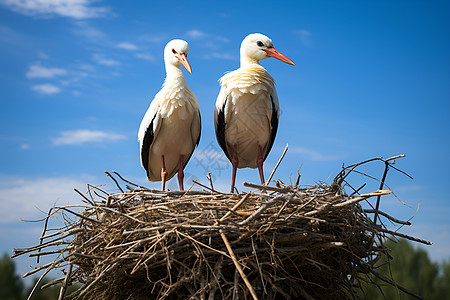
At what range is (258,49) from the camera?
4.28 m

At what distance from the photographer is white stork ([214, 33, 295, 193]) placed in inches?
158

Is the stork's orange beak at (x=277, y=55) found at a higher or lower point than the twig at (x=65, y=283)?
higher

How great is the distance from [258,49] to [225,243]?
2.42 metres

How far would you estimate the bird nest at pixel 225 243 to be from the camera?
8.29ft

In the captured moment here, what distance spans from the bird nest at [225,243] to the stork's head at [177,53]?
1547 mm

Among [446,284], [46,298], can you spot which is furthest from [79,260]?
[446,284]

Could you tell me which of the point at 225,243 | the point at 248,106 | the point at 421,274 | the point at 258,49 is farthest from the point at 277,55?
the point at 421,274

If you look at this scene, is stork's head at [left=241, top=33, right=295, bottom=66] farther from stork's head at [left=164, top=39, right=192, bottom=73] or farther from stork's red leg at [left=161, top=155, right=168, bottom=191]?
stork's red leg at [left=161, top=155, right=168, bottom=191]

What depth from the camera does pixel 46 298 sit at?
664cm

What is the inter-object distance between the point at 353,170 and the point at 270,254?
1.00 m

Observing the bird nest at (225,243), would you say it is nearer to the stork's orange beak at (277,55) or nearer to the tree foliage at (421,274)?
the stork's orange beak at (277,55)

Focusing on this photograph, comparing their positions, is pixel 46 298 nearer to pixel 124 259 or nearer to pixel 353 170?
pixel 124 259

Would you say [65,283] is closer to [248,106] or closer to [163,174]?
[163,174]

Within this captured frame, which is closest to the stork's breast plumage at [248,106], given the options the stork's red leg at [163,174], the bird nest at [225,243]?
the stork's red leg at [163,174]
